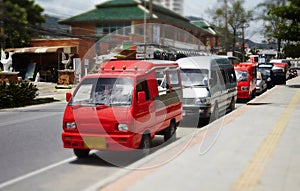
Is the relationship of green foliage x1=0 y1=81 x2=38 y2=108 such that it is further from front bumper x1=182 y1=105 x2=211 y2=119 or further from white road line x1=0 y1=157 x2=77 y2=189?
white road line x1=0 y1=157 x2=77 y2=189

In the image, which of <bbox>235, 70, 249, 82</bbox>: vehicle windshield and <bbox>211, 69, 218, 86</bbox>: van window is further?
<bbox>235, 70, 249, 82</bbox>: vehicle windshield

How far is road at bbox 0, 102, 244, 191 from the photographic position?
→ 6977mm

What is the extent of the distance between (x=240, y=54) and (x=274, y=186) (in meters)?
75.6

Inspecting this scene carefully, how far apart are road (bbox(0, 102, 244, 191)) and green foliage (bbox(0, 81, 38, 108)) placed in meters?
6.25

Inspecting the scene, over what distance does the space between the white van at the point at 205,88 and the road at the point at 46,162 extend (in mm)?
981

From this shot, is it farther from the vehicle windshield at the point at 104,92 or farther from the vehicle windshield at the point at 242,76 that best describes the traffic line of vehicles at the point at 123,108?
the vehicle windshield at the point at 242,76

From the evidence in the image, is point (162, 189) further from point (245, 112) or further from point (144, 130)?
point (245, 112)

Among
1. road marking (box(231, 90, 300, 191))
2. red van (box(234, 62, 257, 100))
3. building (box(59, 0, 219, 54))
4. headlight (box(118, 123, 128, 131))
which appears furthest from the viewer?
building (box(59, 0, 219, 54))

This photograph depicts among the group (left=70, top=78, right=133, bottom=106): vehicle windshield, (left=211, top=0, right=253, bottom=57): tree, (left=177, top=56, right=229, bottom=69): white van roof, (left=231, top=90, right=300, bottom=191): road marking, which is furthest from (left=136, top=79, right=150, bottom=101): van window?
(left=211, top=0, right=253, bottom=57): tree

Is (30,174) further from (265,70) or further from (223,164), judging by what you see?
(265,70)

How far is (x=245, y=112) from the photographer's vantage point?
50.2 ft

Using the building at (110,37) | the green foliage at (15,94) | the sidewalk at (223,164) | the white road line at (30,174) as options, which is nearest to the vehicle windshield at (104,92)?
the white road line at (30,174)

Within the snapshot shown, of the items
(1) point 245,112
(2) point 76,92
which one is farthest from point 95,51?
(2) point 76,92

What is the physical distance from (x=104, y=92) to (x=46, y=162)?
1.87 meters
